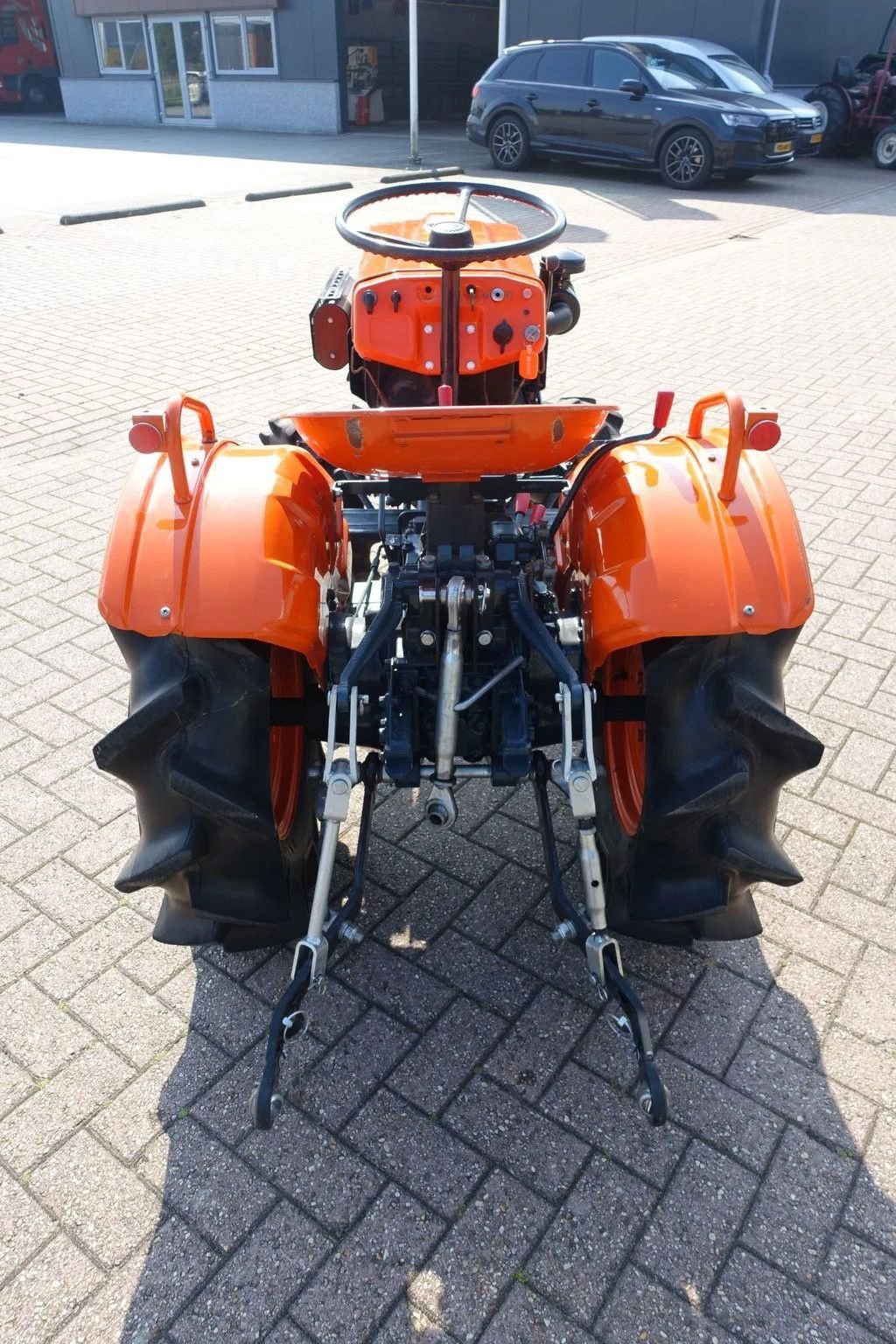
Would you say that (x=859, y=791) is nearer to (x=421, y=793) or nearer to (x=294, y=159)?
(x=421, y=793)

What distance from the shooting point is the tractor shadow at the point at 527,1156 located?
1747mm

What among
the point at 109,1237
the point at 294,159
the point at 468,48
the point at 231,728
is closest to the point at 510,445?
the point at 231,728

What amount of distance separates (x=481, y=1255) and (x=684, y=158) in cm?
1337

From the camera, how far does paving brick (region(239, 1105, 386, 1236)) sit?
1.89 m

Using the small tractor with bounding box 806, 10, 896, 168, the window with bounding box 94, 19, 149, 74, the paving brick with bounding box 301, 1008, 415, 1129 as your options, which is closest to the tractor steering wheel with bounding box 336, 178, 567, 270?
the paving brick with bounding box 301, 1008, 415, 1129

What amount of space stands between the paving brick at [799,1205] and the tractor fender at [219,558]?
1.43 m

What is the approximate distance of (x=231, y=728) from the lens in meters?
1.90

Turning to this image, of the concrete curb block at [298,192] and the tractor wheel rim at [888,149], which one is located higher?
the tractor wheel rim at [888,149]

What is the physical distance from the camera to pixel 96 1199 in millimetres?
1916

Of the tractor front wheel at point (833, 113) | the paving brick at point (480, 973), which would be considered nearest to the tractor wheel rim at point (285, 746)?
the paving brick at point (480, 973)

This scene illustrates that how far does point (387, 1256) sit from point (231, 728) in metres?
1.07

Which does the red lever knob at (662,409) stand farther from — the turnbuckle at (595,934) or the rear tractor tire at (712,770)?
the turnbuckle at (595,934)

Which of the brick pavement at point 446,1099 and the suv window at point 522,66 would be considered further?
the suv window at point 522,66

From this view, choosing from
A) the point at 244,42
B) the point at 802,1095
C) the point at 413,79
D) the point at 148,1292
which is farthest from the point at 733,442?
the point at 244,42
